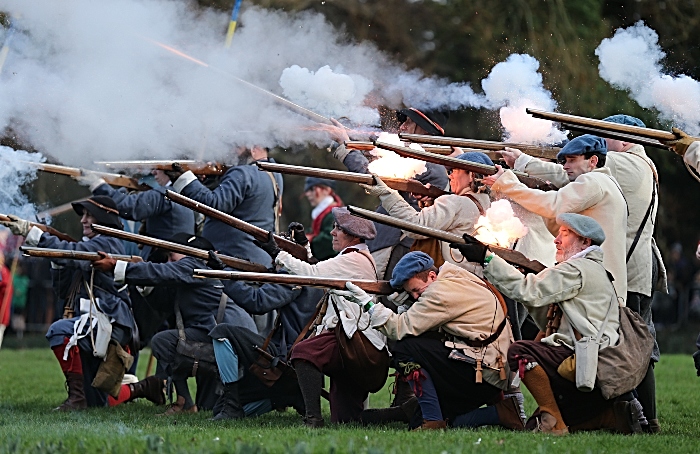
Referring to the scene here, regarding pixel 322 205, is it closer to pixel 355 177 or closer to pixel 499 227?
pixel 355 177

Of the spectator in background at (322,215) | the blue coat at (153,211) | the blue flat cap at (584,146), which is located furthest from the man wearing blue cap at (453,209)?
the spectator in background at (322,215)

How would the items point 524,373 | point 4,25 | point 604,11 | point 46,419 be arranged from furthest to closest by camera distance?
1. point 604,11
2. point 4,25
3. point 46,419
4. point 524,373

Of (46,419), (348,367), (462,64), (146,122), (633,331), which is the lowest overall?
(46,419)

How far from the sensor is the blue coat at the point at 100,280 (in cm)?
1049

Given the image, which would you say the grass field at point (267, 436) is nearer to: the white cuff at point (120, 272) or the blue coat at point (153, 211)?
the white cuff at point (120, 272)

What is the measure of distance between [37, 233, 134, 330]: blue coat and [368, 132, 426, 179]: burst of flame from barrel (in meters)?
2.86

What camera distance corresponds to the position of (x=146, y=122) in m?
10.3

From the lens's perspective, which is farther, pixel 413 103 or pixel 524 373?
pixel 413 103

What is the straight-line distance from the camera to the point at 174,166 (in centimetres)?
1022

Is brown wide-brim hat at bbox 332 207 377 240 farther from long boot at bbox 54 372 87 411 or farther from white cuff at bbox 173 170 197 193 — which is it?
long boot at bbox 54 372 87 411

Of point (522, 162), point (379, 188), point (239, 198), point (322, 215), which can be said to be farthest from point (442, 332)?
point (322, 215)

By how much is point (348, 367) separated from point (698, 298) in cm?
1632

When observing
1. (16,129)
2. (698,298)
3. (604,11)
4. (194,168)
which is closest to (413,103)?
(194,168)

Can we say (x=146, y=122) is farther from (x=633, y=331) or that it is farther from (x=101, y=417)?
(x=633, y=331)
